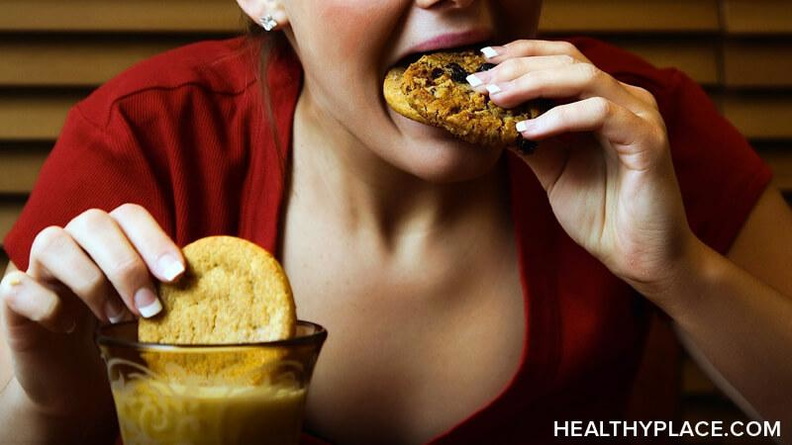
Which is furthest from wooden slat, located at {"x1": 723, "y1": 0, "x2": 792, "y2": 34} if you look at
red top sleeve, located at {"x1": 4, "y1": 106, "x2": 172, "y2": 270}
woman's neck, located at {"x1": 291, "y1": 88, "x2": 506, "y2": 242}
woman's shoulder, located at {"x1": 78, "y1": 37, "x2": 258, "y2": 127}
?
red top sleeve, located at {"x1": 4, "y1": 106, "x2": 172, "y2": 270}

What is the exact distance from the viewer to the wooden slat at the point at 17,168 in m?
2.57

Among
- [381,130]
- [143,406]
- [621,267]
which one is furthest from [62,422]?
[621,267]

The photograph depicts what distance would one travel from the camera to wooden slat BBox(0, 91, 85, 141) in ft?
8.34

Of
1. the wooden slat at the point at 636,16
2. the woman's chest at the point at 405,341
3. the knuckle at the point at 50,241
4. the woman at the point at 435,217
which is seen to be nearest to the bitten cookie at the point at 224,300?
the knuckle at the point at 50,241

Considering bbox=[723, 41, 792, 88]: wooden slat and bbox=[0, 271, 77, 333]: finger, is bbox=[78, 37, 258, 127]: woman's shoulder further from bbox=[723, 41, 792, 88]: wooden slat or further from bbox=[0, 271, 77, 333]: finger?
bbox=[723, 41, 792, 88]: wooden slat

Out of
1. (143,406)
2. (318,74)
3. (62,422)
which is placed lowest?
(62,422)

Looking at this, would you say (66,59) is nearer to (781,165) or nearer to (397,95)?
(397,95)

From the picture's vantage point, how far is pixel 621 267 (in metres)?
1.52

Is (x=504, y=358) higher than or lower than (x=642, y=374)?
higher

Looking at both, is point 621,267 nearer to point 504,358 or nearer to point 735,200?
point 504,358

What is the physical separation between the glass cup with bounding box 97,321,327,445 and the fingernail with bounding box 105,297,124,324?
0.16 meters

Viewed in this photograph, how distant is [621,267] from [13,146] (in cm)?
173

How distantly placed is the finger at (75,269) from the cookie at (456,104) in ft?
1.52

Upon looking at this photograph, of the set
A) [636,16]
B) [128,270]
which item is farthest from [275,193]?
[636,16]
